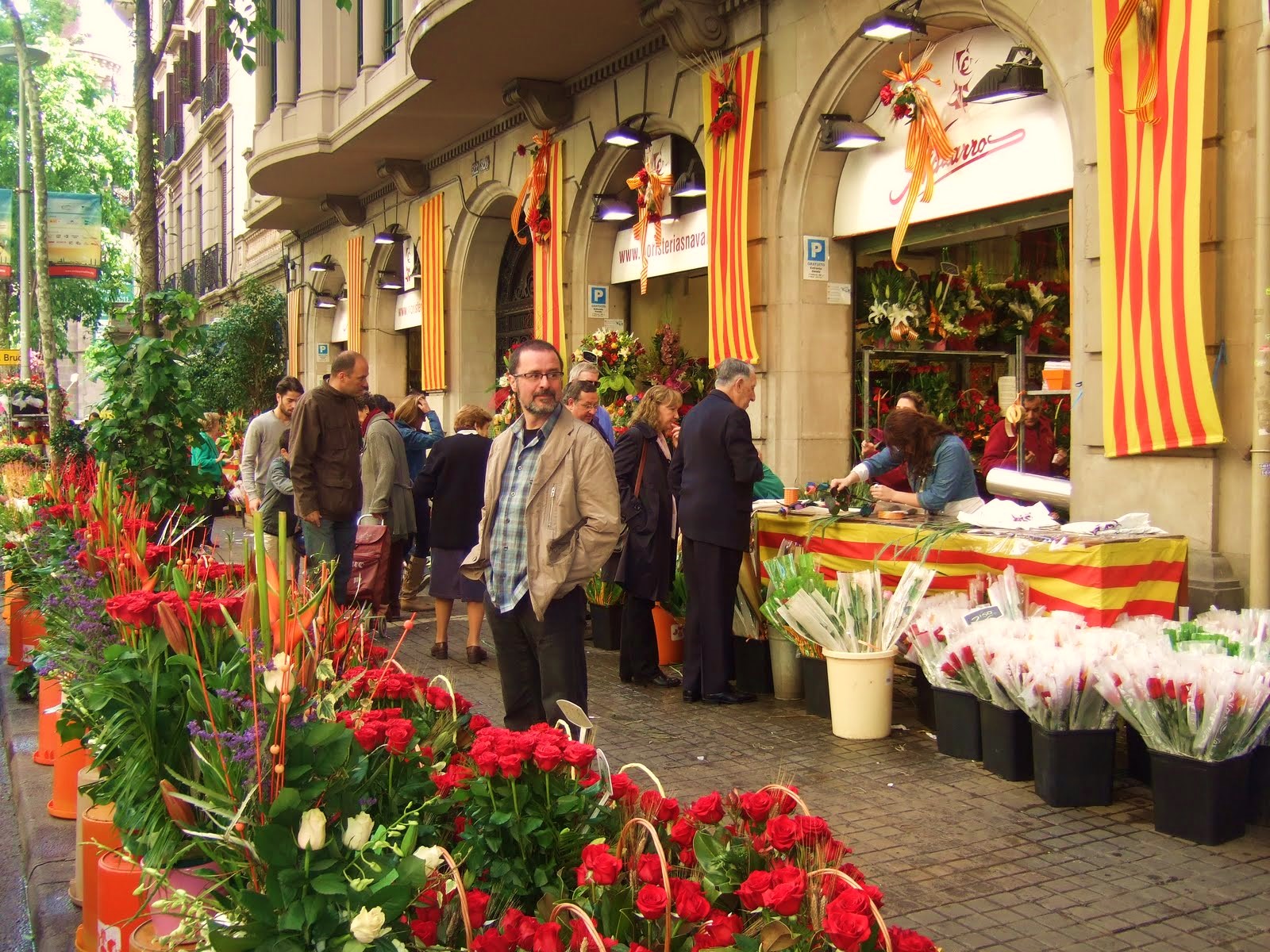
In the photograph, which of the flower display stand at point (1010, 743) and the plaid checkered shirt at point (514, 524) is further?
the flower display stand at point (1010, 743)

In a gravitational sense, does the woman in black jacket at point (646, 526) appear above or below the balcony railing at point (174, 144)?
below

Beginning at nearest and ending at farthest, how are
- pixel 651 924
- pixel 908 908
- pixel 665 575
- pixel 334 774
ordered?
pixel 651 924 → pixel 334 774 → pixel 908 908 → pixel 665 575

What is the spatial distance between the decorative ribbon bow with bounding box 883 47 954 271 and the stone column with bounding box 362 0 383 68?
10.3 meters

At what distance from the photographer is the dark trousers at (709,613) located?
6.86 m

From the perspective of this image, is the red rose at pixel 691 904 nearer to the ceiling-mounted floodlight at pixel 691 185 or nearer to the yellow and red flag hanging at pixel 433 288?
the ceiling-mounted floodlight at pixel 691 185

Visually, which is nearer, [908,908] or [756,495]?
[908,908]

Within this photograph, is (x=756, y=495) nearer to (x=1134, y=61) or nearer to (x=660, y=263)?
(x=1134, y=61)

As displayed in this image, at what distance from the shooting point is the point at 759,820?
2.59m

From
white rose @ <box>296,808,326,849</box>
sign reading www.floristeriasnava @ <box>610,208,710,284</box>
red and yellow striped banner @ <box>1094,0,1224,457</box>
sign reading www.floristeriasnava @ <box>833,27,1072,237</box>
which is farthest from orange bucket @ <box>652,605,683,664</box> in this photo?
white rose @ <box>296,808,326,849</box>

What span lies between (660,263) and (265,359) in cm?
1553

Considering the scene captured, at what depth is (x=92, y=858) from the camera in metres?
3.68

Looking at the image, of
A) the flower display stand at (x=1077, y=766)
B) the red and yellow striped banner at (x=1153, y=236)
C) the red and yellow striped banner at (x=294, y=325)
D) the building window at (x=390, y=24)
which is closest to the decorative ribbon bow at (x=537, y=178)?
the building window at (x=390, y=24)

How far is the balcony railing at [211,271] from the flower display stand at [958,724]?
30308 millimetres

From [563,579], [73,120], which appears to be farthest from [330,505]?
[73,120]
